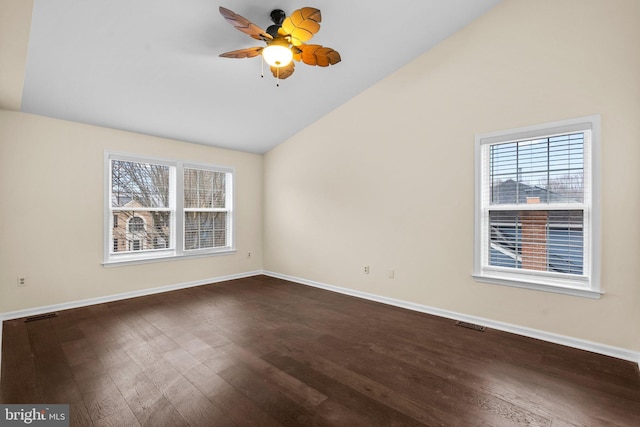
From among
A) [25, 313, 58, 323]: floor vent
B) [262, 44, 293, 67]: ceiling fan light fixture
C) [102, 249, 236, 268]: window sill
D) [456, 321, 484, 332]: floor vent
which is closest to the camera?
[262, 44, 293, 67]: ceiling fan light fixture

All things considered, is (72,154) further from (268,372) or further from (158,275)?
(268,372)

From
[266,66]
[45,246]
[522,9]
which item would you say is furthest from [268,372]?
[522,9]

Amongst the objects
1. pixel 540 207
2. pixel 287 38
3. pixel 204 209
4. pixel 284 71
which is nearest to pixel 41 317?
pixel 204 209

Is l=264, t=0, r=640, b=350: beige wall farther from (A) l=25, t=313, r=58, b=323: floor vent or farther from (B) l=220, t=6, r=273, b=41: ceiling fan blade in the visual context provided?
(A) l=25, t=313, r=58, b=323: floor vent

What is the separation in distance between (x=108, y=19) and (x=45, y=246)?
9.41 ft

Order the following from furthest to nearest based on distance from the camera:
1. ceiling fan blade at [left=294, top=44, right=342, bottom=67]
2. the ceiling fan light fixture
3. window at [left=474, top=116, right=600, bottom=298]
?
1. window at [left=474, top=116, right=600, bottom=298]
2. ceiling fan blade at [left=294, top=44, right=342, bottom=67]
3. the ceiling fan light fixture

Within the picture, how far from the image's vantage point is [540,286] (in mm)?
2947

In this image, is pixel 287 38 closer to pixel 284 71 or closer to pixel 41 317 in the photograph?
pixel 284 71

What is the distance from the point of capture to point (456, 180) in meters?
3.49

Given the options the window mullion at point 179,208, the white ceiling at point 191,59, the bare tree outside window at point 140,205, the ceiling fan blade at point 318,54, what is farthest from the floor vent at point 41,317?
the ceiling fan blade at point 318,54

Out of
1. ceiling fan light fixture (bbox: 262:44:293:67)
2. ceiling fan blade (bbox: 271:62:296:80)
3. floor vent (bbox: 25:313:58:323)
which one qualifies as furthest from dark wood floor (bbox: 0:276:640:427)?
ceiling fan blade (bbox: 271:62:296:80)

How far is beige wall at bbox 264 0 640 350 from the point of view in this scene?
260cm

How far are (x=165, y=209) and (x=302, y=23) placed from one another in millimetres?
3724

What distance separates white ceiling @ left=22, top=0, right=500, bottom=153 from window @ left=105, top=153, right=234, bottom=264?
0.65 m
